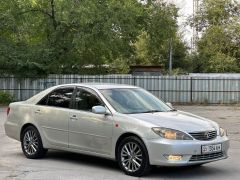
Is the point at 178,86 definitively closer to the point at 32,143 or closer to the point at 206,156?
the point at 32,143

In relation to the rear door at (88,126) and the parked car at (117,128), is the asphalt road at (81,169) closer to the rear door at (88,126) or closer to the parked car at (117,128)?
the parked car at (117,128)

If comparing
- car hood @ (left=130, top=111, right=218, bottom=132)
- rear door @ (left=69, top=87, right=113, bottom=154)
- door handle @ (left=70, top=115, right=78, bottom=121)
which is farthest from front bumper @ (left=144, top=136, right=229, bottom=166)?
door handle @ (left=70, top=115, right=78, bottom=121)

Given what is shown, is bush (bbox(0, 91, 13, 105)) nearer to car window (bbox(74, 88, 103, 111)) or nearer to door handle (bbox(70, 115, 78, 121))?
car window (bbox(74, 88, 103, 111))

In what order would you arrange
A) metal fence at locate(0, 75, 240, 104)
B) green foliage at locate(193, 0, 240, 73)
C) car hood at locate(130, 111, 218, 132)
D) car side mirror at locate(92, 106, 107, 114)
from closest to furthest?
car hood at locate(130, 111, 218, 132)
car side mirror at locate(92, 106, 107, 114)
metal fence at locate(0, 75, 240, 104)
green foliage at locate(193, 0, 240, 73)

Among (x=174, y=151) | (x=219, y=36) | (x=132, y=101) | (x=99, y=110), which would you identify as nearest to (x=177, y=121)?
(x=174, y=151)

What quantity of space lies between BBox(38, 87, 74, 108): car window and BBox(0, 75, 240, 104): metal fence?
77.3 feet

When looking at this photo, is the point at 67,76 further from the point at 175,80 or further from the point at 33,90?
the point at 175,80

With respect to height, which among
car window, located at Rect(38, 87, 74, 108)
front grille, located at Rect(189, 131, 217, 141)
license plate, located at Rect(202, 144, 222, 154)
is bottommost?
license plate, located at Rect(202, 144, 222, 154)

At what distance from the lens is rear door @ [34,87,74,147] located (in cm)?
→ 998

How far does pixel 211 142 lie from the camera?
8625mm

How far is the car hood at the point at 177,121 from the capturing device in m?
8.55

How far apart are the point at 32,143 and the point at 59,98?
1082mm

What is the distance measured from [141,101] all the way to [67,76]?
2471 cm

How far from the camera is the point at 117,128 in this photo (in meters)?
8.96
